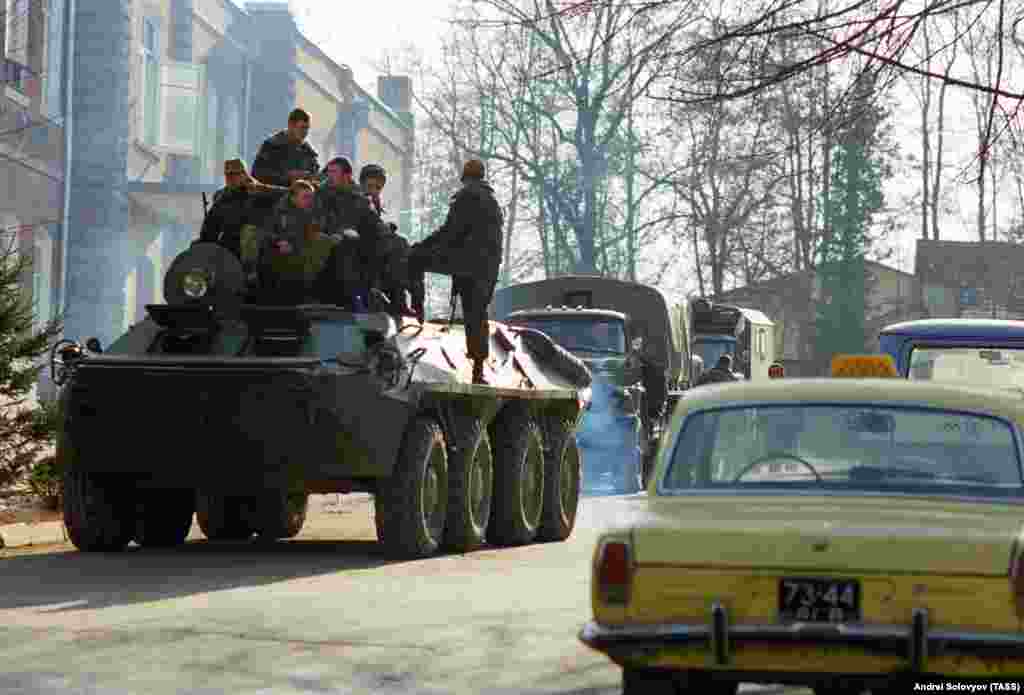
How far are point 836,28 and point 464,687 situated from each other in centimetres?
382

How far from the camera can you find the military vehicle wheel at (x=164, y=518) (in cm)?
1830

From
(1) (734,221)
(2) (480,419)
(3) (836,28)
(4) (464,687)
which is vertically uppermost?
(1) (734,221)

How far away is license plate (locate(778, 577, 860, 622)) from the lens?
27.5ft

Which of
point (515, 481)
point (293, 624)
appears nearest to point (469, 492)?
point (515, 481)

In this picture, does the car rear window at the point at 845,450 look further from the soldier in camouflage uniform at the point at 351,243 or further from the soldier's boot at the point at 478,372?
the soldier's boot at the point at 478,372

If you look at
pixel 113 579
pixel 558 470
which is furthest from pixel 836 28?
pixel 558 470

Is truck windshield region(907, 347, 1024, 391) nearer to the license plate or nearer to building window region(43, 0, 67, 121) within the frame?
the license plate

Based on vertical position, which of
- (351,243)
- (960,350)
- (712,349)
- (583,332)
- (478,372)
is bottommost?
(478,372)

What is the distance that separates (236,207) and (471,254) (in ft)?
5.91

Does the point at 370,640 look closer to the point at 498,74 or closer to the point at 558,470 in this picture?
the point at 558,470

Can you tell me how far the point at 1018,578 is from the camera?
826 cm

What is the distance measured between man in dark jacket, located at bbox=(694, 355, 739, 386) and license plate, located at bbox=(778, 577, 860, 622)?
28624mm

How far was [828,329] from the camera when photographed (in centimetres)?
8456

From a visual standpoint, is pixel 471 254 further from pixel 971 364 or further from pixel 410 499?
pixel 971 364
